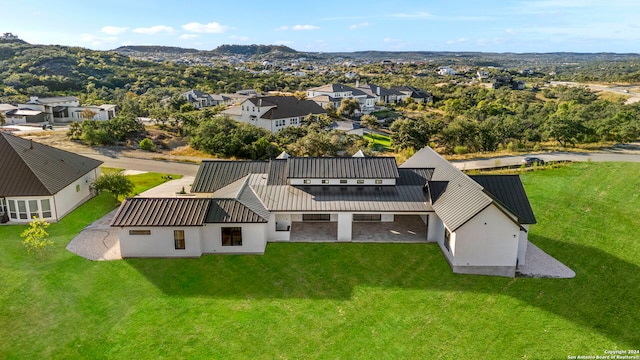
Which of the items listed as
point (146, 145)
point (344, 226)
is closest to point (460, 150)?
point (344, 226)

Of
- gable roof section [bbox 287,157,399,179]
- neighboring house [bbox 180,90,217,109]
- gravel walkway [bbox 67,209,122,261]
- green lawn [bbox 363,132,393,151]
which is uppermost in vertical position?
neighboring house [bbox 180,90,217,109]

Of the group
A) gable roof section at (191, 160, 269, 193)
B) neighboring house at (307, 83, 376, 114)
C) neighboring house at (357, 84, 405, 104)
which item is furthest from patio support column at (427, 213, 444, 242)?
neighboring house at (357, 84, 405, 104)

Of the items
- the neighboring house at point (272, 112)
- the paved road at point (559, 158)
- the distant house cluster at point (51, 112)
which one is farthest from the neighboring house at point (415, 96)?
the distant house cluster at point (51, 112)

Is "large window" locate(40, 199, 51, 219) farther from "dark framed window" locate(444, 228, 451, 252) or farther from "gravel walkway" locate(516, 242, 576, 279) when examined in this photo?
"gravel walkway" locate(516, 242, 576, 279)

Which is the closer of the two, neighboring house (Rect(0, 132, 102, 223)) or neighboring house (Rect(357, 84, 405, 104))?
neighboring house (Rect(0, 132, 102, 223))

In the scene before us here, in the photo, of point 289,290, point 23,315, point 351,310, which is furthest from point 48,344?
point 351,310

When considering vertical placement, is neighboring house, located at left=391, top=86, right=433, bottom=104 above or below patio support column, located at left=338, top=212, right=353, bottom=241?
above

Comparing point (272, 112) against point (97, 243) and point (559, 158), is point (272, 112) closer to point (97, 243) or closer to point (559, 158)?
point (559, 158)
